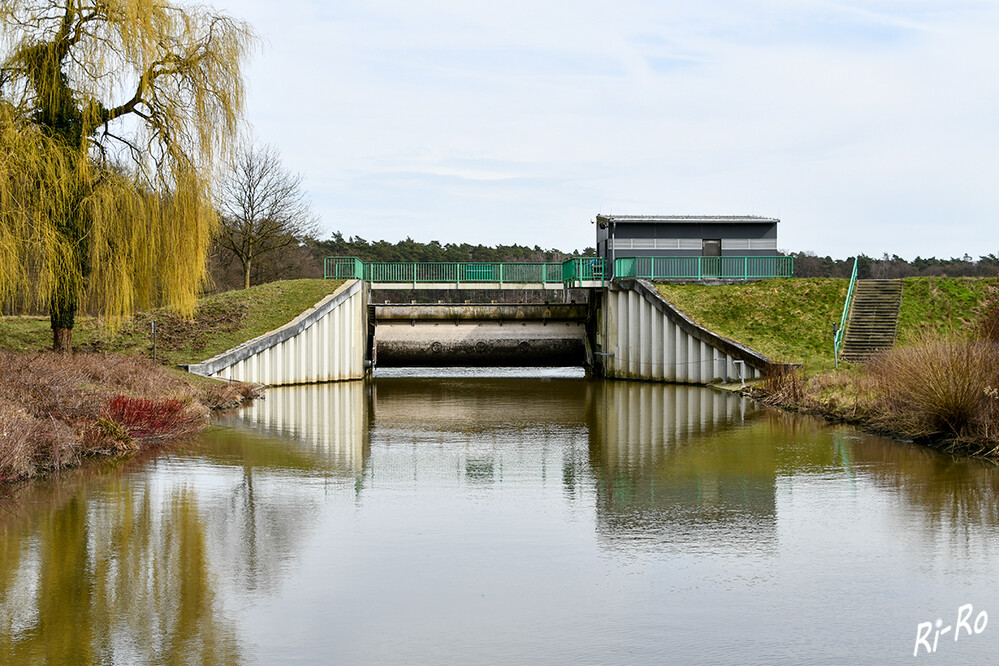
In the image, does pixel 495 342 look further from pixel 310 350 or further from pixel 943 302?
pixel 943 302

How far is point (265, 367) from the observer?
35906 millimetres

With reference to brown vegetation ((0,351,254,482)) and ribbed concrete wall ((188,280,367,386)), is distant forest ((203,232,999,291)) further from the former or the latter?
brown vegetation ((0,351,254,482))

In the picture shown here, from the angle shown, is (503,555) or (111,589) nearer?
(111,589)

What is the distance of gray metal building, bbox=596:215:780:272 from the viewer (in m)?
47.9

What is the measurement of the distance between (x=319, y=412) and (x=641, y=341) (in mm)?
17640

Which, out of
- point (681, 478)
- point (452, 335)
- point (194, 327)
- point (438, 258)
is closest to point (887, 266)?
point (438, 258)

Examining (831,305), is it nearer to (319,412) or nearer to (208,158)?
(319,412)

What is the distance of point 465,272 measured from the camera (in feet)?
148

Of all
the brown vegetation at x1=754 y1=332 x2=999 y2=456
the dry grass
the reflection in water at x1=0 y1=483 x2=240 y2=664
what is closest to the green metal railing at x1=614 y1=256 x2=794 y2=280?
the brown vegetation at x1=754 y1=332 x2=999 y2=456

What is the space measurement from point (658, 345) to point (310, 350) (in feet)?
44.9

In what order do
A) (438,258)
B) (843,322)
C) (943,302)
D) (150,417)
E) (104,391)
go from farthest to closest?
1. (438,258)
2. (943,302)
3. (843,322)
4. (150,417)
5. (104,391)

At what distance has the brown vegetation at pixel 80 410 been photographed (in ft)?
49.9

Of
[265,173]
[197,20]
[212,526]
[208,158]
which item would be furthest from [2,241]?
[265,173]

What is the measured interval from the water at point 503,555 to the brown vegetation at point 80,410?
2.64ft
